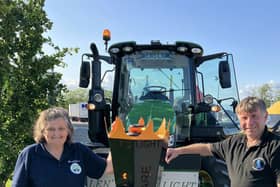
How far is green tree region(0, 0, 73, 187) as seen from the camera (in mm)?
5438

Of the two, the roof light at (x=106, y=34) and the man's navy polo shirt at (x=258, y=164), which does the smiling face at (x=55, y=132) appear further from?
the roof light at (x=106, y=34)

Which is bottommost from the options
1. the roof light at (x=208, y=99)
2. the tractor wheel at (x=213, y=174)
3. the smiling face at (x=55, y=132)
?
the tractor wheel at (x=213, y=174)

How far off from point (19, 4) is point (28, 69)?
97 centimetres

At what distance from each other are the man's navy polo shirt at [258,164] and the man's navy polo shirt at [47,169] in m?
1.15

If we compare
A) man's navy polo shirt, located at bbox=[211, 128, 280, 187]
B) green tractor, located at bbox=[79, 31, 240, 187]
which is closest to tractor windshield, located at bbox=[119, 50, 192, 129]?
green tractor, located at bbox=[79, 31, 240, 187]

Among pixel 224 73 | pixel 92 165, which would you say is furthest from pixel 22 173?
pixel 224 73

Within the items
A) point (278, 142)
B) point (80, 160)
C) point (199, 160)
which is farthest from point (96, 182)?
point (278, 142)

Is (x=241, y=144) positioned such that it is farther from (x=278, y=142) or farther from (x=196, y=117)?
(x=196, y=117)

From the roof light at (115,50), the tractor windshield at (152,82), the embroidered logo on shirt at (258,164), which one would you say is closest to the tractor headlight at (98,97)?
the tractor windshield at (152,82)

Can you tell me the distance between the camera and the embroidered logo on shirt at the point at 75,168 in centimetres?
289

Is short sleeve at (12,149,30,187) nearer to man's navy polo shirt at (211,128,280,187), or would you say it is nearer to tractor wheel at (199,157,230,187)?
man's navy polo shirt at (211,128,280,187)

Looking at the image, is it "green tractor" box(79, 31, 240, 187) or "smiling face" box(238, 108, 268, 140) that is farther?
"green tractor" box(79, 31, 240, 187)

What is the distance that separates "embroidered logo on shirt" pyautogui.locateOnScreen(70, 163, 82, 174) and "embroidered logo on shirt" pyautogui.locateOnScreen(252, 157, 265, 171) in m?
1.25

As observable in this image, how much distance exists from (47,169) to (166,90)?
2.75 metres
